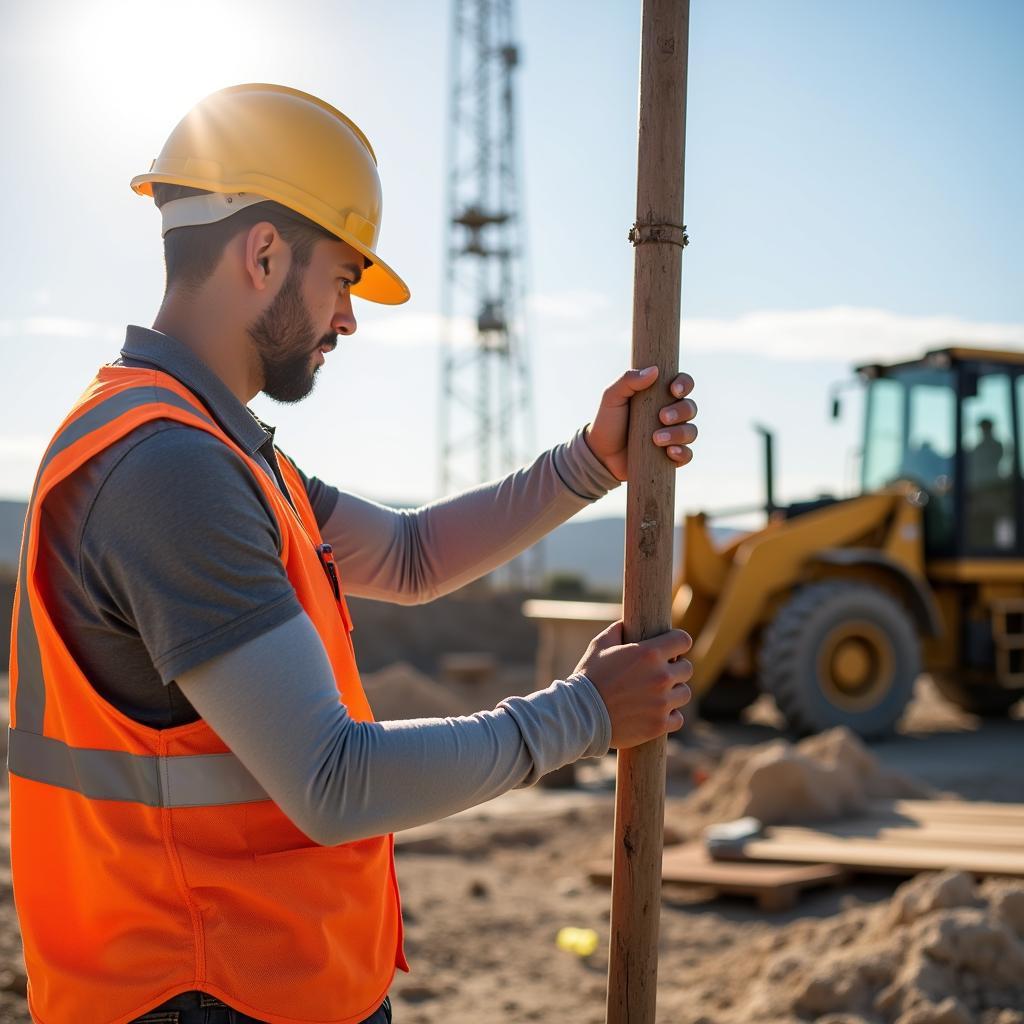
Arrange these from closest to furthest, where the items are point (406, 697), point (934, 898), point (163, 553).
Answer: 1. point (163, 553)
2. point (934, 898)
3. point (406, 697)

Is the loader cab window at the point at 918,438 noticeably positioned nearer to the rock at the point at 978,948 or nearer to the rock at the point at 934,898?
the rock at the point at 934,898

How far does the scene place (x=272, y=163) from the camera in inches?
73.8

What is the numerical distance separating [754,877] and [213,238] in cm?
443

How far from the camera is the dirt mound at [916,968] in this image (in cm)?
370

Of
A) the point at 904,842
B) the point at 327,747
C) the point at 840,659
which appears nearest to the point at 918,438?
the point at 840,659

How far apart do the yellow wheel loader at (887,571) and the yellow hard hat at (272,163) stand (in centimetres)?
806

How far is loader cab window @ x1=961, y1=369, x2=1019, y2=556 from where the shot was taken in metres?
10.4

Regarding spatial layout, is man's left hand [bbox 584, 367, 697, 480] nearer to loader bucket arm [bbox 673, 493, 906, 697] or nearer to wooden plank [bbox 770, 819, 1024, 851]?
wooden plank [bbox 770, 819, 1024, 851]

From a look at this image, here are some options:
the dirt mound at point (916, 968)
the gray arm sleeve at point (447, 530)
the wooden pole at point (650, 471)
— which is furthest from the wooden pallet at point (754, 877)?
the wooden pole at point (650, 471)

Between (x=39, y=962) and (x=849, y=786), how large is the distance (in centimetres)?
570

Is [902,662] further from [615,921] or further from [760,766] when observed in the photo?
[615,921]

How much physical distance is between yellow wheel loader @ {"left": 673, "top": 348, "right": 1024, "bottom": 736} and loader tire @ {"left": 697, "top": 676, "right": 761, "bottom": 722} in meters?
0.01

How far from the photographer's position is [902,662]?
1008 cm

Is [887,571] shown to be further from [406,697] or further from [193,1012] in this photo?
[193,1012]
